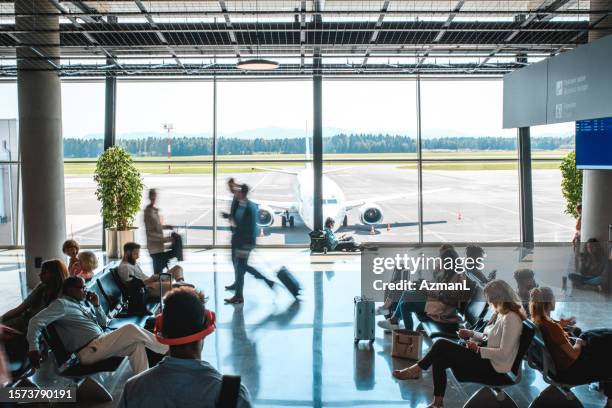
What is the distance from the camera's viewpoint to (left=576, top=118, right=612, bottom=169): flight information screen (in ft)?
27.1

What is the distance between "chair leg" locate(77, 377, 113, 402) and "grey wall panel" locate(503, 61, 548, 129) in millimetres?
6014

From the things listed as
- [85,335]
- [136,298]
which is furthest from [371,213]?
[85,335]

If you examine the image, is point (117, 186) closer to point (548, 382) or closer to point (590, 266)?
point (590, 266)

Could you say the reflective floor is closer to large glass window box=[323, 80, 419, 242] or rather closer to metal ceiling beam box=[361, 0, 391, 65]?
metal ceiling beam box=[361, 0, 391, 65]

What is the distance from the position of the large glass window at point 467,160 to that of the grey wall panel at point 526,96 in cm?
355

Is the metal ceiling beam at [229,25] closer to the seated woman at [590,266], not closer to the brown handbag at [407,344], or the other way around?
the brown handbag at [407,344]

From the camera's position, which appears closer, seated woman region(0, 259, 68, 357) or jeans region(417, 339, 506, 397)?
jeans region(417, 339, 506, 397)

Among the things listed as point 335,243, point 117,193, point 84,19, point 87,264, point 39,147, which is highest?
point 84,19

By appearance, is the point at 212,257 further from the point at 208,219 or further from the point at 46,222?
the point at 208,219

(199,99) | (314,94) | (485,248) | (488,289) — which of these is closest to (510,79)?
(485,248)

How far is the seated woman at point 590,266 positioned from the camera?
8.17 m

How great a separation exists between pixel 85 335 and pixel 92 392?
2.06 feet

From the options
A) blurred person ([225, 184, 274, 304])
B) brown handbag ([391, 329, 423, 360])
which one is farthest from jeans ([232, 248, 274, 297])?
brown handbag ([391, 329, 423, 360])

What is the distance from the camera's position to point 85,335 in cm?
510
